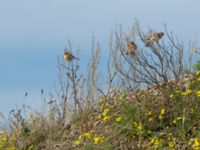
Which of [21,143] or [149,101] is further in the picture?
[21,143]

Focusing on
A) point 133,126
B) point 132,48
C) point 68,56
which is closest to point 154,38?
point 132,48

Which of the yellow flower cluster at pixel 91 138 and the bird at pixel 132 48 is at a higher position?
the bird at pixel 132 48

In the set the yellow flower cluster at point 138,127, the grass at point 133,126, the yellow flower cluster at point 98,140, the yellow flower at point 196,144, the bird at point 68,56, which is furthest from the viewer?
the bird at point 68,56

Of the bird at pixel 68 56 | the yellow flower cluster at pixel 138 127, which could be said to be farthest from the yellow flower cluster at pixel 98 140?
the bird at pixel 68 56

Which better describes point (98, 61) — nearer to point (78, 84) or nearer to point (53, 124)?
point (78, 84)

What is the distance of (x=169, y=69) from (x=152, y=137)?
139cm

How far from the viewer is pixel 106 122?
9180mm

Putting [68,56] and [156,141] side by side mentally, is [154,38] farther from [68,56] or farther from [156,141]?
[156,141]

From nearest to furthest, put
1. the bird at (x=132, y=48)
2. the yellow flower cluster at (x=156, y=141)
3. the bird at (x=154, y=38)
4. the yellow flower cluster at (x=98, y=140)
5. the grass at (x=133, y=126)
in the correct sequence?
1. the yellow flower cluster at (x=156, y=141)
2. the grass at (x=133, y=126)
3. the yellow flower cluster at (x=98, y=140)
4. the bird at (x=154, y=38)
5. the bird at (x=132, y=48)

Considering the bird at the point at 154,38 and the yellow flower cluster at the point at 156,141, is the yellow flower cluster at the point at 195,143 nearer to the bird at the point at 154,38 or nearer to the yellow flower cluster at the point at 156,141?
the yellow flower cluster at the point at 156,141

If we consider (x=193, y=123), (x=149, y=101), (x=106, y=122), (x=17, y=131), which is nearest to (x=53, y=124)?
(x=17, y=131)

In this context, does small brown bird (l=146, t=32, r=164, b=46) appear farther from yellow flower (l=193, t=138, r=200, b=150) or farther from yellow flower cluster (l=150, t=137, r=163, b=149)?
yellow flower (l=193, t=138, r=200, b=150)

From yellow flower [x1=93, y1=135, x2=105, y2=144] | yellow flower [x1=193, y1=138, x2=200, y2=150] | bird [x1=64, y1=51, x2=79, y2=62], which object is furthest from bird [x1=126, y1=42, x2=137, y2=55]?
yellow flower [x1=193, y1=138, x2=200, y2=150]

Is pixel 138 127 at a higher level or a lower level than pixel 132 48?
lower
